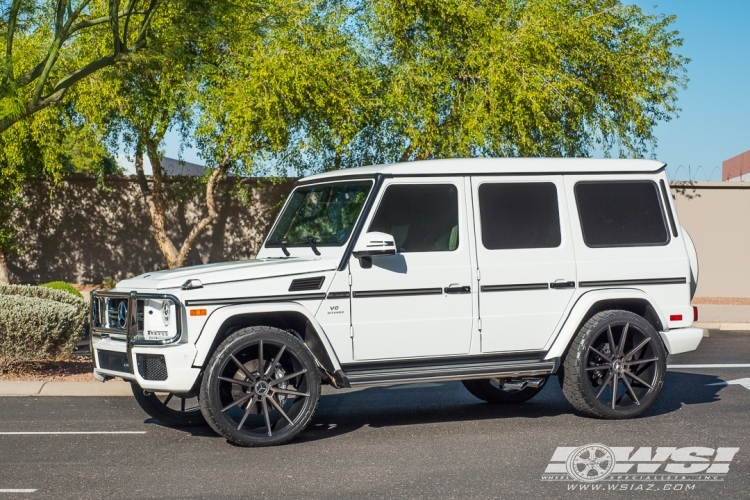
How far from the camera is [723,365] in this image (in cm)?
1265

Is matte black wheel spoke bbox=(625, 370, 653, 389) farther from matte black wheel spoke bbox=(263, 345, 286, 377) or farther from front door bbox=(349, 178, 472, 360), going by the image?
matte black wheel spoke bbox=(263, 345, 286, 377)

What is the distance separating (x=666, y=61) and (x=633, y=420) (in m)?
13.1

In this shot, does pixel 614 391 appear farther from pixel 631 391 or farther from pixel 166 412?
pixel 166 412

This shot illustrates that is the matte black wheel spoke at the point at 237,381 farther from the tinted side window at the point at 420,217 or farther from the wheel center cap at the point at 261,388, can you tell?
the tinted side window at the point at 420,217

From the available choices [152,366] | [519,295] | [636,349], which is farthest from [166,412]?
[636,349]

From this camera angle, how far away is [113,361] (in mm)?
7840

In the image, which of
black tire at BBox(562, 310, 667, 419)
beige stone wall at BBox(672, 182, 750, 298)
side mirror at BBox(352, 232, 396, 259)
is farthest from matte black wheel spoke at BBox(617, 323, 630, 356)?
beige stone wall at BBox(672, 182, 750, 298)

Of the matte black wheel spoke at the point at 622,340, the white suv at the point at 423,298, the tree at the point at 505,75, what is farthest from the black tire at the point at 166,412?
the tree at the point at 505,75

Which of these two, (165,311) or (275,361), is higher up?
(165,311)

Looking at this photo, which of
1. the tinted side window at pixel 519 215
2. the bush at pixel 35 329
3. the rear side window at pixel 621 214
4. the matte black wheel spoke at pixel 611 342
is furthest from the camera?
the bush at pixel 35 329

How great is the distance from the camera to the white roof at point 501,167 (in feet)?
27.0

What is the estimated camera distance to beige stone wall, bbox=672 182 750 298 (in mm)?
22422

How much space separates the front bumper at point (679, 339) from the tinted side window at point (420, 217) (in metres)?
2.09

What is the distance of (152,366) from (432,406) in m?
3.27
